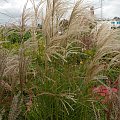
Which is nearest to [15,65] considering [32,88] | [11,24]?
[32,88]

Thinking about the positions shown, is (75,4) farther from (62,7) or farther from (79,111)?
(79,111)

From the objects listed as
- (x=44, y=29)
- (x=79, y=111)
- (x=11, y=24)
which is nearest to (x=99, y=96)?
(x=79, y=111)

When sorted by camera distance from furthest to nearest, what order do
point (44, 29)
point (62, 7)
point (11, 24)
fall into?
point (11, 24), point (62, 7), point (44, 29)

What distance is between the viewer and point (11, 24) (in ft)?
12.7

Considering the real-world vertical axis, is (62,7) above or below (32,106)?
above

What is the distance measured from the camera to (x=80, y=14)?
3.40 m

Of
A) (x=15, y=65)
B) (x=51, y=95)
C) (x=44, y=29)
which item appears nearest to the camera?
(x=15, y=65)

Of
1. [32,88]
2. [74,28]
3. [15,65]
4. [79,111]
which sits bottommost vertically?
[79,111]

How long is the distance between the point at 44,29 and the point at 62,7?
1.36 ft

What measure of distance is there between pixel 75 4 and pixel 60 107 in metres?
0.92

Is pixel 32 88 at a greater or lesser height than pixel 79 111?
greater

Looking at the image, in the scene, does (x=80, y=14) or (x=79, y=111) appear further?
(x=80, y=14)

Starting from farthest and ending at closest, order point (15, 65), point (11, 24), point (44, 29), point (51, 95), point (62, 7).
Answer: point (11, 24)
point (62, 7)
point (44, 29)
point (51, 95)
point (15, 65)

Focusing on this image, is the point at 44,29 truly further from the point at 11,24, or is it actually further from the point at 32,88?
the point at 11,24
